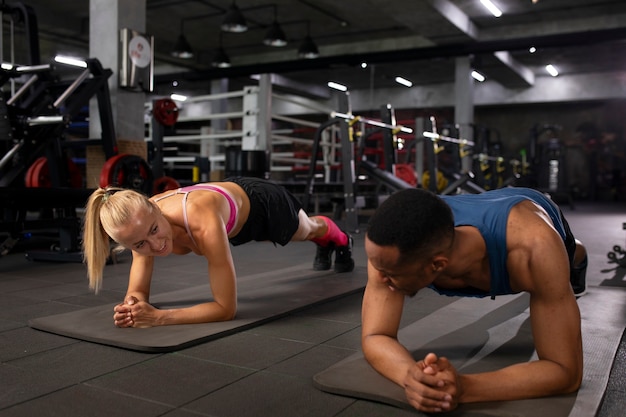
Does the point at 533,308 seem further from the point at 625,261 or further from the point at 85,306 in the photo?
the point at 625,261

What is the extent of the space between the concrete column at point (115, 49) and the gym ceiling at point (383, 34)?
4546 millimetres

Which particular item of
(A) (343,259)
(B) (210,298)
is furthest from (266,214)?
(A) (343,259)

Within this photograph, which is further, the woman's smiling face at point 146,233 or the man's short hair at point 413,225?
the woman's smiling face at point 146,233

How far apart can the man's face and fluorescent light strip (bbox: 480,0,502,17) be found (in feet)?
29.7

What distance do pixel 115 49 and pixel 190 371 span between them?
4.15 m

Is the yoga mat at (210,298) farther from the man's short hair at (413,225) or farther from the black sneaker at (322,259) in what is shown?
the man's short hair at (413,225)

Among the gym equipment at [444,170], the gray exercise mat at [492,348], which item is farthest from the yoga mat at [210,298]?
the gym equipment at [444,170]

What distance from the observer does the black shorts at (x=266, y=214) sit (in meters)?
2.54

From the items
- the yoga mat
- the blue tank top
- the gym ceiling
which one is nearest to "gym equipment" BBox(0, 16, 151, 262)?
the yoga mat

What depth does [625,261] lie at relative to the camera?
3.84 m

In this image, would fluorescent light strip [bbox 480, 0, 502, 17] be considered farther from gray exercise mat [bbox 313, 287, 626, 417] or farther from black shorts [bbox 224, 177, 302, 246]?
black shorts [bbox 224, 177, 302, 246]

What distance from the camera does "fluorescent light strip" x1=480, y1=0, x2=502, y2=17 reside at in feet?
30.5

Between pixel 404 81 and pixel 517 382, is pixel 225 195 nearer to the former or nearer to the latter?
pixel 517 382

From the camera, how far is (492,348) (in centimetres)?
189
